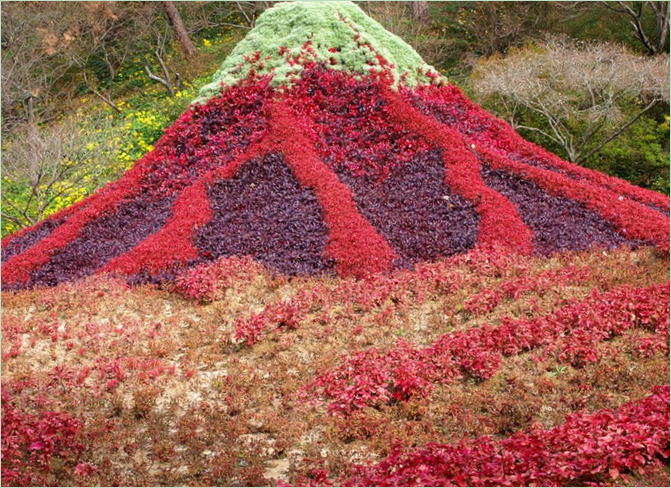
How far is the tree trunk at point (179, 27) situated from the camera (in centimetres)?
2805

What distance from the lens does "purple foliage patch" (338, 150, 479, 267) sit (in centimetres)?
1085

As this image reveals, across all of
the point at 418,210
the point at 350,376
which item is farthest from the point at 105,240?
the point at 350,376

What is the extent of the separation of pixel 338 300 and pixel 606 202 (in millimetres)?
5756

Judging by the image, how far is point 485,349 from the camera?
8.02 metres

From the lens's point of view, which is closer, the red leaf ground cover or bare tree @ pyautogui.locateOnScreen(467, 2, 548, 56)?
the red leaf ground cover

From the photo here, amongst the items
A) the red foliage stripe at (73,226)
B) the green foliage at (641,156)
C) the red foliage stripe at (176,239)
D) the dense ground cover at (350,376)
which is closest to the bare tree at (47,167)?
the red foliage stripe at (73,226)

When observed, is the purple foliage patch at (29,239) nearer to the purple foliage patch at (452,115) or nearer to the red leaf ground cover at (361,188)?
the red leaf ground cover at (361,188)

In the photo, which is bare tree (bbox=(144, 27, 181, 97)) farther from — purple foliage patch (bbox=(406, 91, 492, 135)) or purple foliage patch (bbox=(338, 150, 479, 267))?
purple foliage patch (bbox=(338, 150, 479, 267))

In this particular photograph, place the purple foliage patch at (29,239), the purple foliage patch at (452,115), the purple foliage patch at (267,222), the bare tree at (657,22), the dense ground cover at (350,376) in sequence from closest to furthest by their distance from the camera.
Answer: the dense ground cover at (350,376) < the purple foliage patch at (267,222) < the purple foliage patch at (29,239) < the purple foliage patch at (452,115) < the bare tree at (657,22)

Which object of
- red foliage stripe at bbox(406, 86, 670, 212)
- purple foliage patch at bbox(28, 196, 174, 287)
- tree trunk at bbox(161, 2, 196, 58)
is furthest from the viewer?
tree trunk at bbox(161, 2, 196, 58)

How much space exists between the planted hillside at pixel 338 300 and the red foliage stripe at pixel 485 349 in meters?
0.03

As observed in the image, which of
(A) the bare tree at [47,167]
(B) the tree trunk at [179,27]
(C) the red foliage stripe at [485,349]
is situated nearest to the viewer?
(C) the red foliage stripe at [485,349]

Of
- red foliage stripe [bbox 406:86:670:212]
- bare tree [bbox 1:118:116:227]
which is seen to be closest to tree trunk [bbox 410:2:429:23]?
red foliage stripe [bbox 406:86:670:212]

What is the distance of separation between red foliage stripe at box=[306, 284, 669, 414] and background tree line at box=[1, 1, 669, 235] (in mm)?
8324
